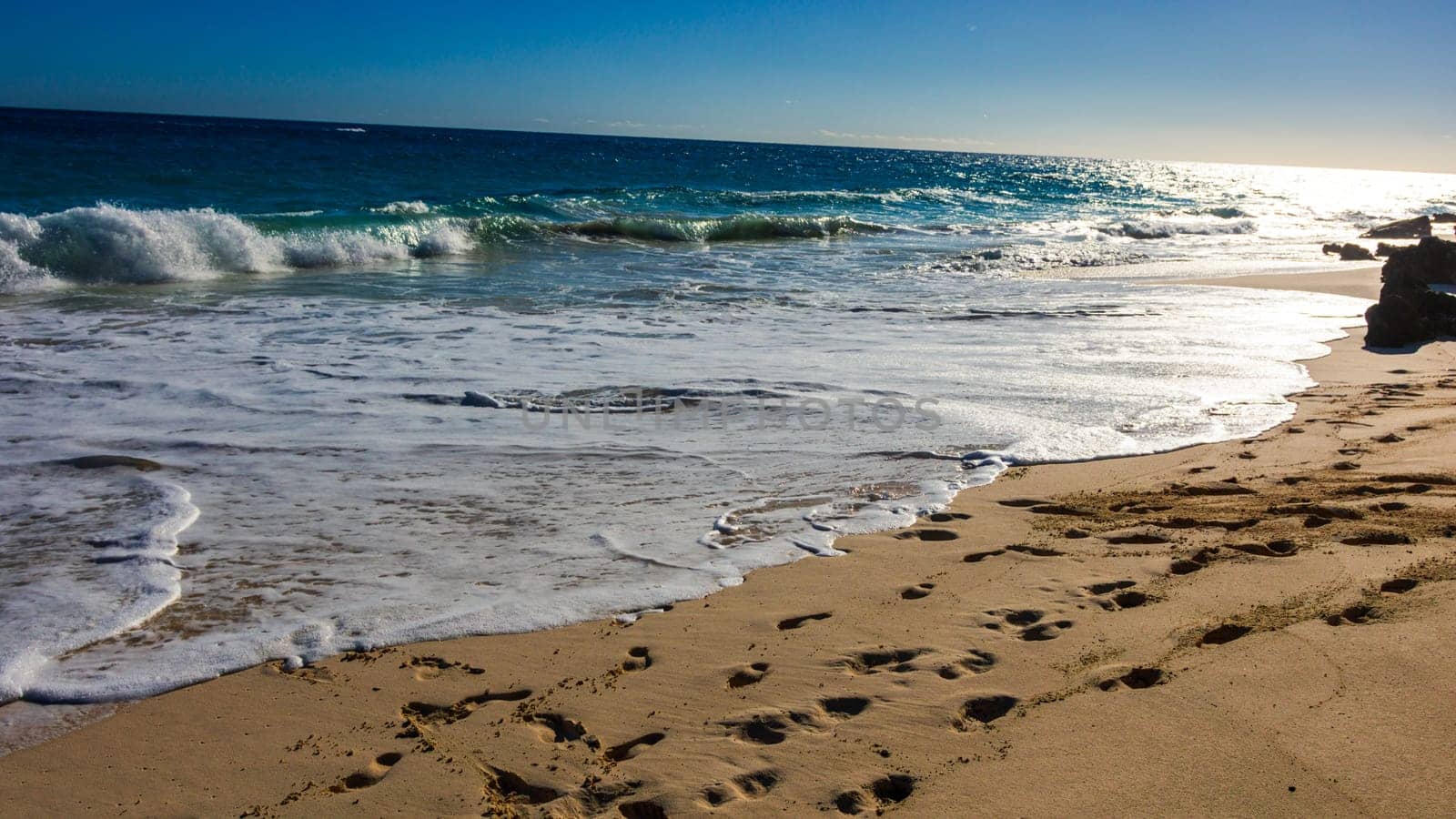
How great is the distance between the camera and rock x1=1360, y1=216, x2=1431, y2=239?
→ 23.2 meters

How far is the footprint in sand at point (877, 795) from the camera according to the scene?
6.97 ft

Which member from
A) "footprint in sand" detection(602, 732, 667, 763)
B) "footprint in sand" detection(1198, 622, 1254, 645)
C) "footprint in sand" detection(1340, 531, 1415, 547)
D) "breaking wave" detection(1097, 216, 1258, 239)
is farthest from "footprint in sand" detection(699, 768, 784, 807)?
"breaking wave" detection(1097, 216, 1258, 239)

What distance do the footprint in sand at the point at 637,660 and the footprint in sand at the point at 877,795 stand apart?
0.89m

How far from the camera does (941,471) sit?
15.5 ft

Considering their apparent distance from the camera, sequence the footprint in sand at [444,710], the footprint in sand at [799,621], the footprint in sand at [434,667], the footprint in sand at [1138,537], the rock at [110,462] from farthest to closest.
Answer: the rock at [110,462] < the footprint in sand at [1138,537] < the footprint in sand at [799,621] < the footprint in sand at [434,667] < the footprint in sand at [444,710]

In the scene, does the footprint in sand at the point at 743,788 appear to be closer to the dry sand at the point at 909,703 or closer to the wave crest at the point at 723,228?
the dry sand at the point at 909,703

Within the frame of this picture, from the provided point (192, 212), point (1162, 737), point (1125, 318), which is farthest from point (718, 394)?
point (192, 212)

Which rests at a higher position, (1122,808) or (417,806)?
(1122,808)

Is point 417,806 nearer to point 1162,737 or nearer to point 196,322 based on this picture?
point 1162,737

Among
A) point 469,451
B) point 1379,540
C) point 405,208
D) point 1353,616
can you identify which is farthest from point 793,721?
point 405,208

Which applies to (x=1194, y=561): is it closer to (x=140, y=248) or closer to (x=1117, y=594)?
(x=1117, y=594)

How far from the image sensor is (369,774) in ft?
7.58

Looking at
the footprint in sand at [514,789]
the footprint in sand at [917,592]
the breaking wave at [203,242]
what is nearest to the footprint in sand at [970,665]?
the footprint in sand at [917,592]

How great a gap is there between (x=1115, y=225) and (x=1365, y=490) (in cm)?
2346
